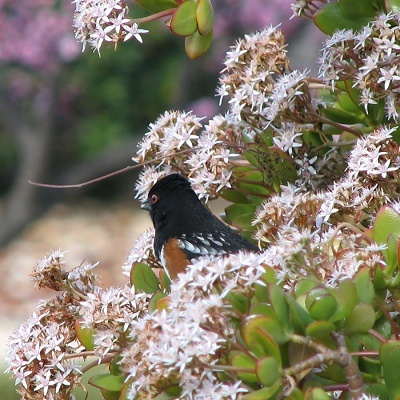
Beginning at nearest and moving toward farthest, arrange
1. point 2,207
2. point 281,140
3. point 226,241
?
point 281,140
point 226,241
point 2,207

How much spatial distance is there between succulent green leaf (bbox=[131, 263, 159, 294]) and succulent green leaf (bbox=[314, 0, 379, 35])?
2.39 ft

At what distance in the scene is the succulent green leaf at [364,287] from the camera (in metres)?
1.41

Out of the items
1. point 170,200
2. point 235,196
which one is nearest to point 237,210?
point 235,196

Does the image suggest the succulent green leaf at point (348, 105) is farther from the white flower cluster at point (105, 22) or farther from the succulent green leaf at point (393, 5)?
the white flower cluster at point (105, 22)

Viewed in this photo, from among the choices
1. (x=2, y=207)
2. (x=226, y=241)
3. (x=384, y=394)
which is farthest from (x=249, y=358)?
(x=2, y=207)

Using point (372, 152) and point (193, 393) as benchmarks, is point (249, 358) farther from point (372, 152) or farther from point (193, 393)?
point (372, 152)

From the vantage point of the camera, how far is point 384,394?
147cm

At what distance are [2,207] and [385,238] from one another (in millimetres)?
10553

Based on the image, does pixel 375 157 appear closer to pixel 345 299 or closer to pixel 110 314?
pixel 345 299

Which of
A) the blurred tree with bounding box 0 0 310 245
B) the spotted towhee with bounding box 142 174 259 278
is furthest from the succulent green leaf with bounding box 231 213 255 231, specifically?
the blurred tree with bounding box 0 0 310 245

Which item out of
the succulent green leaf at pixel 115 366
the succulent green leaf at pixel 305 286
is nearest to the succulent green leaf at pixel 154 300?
the succulent green leaf at pixel 115 366

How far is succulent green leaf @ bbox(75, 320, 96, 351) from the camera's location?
67.9 inches

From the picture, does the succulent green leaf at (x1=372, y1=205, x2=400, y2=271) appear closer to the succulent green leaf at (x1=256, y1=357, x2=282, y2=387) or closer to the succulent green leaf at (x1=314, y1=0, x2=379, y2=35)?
the succulent green leaf at (x1=256, y1=357, x2=282, y2=387)

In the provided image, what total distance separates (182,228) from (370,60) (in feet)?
3.38
